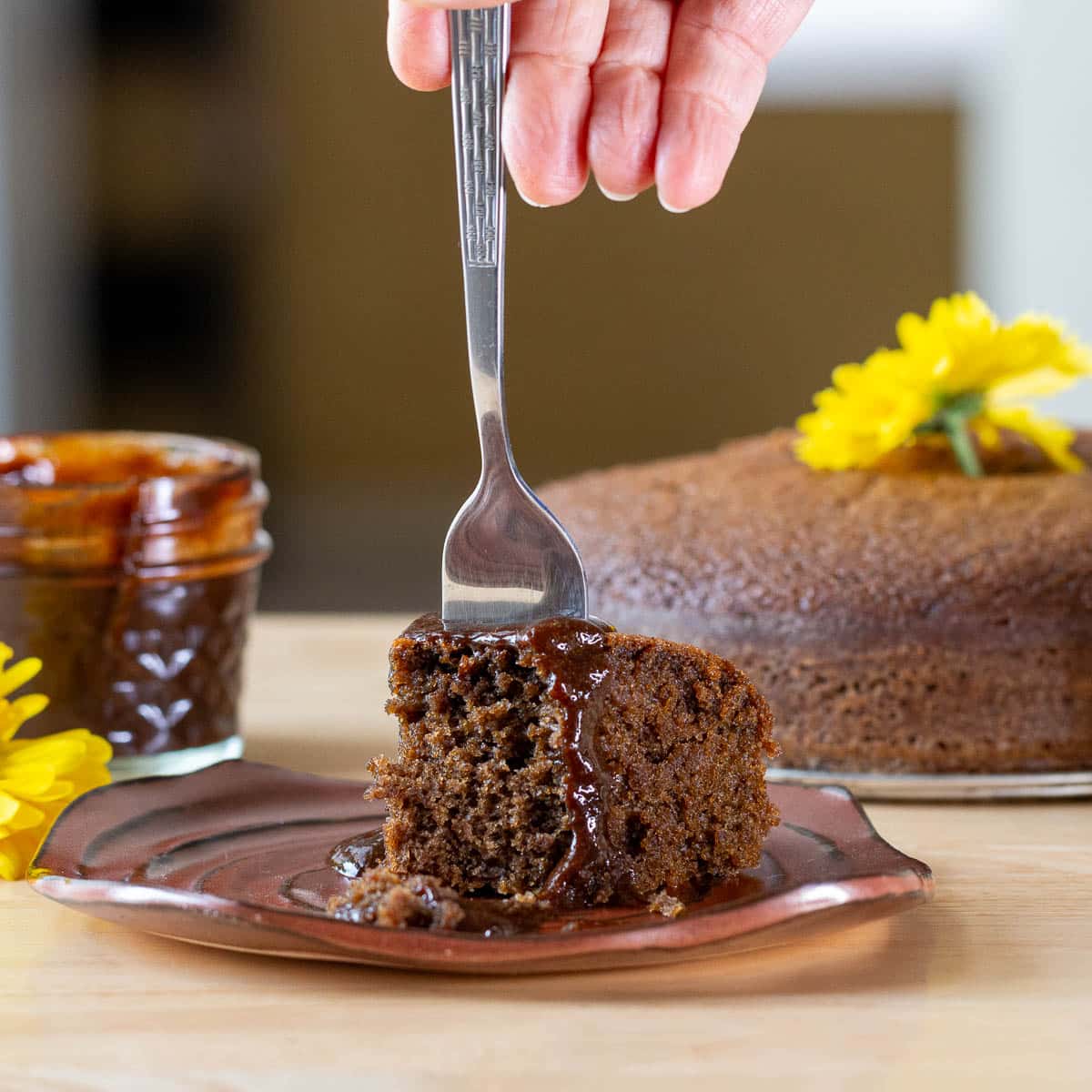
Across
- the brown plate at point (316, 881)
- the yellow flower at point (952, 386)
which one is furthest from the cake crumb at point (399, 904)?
the yellow flower at point (952, 386)

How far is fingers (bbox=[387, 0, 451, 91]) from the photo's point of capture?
1.28m

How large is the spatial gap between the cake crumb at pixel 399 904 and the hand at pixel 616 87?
1.91 ft

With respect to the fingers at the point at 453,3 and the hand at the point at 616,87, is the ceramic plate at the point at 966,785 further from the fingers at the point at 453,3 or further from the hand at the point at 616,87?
the fingers at the point at 453,3

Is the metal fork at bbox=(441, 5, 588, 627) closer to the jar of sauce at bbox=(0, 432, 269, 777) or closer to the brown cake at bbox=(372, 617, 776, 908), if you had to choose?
the brown cake at bbox=(372, 617, 776, 908)

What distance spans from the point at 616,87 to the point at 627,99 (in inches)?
0.5

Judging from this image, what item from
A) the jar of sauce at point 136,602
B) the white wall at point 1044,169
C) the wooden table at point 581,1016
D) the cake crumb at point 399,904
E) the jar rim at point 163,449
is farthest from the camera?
the white wall at point 1044,169

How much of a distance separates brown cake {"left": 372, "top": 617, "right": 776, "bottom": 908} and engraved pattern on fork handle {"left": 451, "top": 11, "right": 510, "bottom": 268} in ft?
0.98

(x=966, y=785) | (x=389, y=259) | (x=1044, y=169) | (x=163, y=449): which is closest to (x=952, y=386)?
(x=966, y=785)

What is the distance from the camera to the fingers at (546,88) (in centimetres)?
132

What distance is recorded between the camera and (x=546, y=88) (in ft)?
4.35

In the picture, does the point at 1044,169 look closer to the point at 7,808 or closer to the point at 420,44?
the point at 420,44

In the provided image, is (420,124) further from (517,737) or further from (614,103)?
(517,737)

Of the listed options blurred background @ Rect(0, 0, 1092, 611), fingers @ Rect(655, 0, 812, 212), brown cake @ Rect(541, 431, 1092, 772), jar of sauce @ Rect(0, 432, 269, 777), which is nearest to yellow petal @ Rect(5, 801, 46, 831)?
jar of sauce @ Rect(0, 432, 269, 777)

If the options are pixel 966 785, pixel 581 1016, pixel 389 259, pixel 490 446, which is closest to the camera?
pixel 581 1016
